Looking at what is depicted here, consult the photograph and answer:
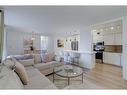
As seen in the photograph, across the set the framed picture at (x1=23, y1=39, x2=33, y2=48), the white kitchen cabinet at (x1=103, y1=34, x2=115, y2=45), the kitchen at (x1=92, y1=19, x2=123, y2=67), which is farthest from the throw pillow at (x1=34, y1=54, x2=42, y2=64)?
the white kitchen cabinet at (x1=103, y1=34, x2=115, y2=45)

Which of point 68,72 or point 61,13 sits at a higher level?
point 61,13

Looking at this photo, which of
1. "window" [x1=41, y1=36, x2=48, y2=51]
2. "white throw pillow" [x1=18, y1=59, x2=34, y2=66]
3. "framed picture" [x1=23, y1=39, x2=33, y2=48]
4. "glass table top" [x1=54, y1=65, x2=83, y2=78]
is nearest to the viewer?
"glass table top" [x1=54, y1=65, x2=83, y2=78]

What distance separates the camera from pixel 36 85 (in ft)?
6.41

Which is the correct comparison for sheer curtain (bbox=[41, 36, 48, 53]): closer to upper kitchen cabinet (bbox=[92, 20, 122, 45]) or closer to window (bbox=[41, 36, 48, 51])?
window (bbox=[41, 36, 48, 51])

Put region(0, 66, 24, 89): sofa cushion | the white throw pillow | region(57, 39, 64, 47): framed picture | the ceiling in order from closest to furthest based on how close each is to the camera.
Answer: region(0, 66, 24, 89): sofa cushion, the ceiling, the white throw pillow, region(57, 39, 64, 47): framed picture

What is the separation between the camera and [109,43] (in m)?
6.21

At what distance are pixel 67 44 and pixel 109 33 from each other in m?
3.27

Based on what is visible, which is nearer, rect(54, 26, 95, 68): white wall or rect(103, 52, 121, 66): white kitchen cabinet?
rect(54, 26, 95, 68): white wall

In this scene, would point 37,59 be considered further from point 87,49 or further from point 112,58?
point 112,58

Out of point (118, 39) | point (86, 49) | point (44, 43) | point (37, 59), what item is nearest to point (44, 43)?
point (44, 43)

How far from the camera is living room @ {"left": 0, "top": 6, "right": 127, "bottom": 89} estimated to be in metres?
2.95

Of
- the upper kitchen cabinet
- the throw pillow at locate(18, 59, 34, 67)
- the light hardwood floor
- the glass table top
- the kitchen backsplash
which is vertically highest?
the upper kitchen cabinet

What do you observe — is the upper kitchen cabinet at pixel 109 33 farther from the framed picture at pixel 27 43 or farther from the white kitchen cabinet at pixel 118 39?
the framed picture at pixel 27 43
